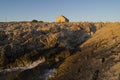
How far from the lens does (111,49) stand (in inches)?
843

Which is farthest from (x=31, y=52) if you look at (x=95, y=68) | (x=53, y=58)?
(x=95, y=68)

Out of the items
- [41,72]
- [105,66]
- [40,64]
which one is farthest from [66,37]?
[105,66]

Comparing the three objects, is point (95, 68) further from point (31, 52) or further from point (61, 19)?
point (61, 19)

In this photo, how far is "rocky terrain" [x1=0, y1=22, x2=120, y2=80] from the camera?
53.9 feet

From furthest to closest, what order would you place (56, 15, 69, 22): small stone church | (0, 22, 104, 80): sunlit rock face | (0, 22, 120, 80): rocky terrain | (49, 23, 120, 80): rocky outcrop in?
(56, 15, 69, 22): small stone church < (0, 22, 104, 80): sunlit rock face < (0, 22, 120, 80): rocky terrain < (49, 23, 120, 80): rocky outcrop

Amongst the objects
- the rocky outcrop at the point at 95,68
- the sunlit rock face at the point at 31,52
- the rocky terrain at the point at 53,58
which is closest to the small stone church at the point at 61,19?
the rocky terrain at the point at 53,58

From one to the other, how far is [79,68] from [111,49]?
4.97 m

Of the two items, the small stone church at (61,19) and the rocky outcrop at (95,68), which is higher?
the small stone church at (61,19)

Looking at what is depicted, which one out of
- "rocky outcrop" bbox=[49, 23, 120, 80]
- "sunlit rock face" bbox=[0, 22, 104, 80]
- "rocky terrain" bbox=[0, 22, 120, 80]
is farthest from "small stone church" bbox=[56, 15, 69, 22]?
"rocky outcrop" bbox=[49, 23, 120, 80]

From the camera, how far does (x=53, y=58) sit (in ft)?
77.3

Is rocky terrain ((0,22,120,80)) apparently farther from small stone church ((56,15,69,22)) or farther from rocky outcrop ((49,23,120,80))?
small stone church ((56,15,69,22))

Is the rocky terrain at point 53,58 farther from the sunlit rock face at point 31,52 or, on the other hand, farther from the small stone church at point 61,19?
the small stone church at point 61,19

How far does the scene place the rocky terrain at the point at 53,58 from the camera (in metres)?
16.4

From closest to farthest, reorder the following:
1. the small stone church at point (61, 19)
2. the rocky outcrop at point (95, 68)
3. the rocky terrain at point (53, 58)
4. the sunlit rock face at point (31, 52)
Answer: the rocky outcrop at point (95, 68)
the rocky terrain at point (53, 58)
the sunlit rock face at point (31, 52)
the small stone church at point (61, 19)
